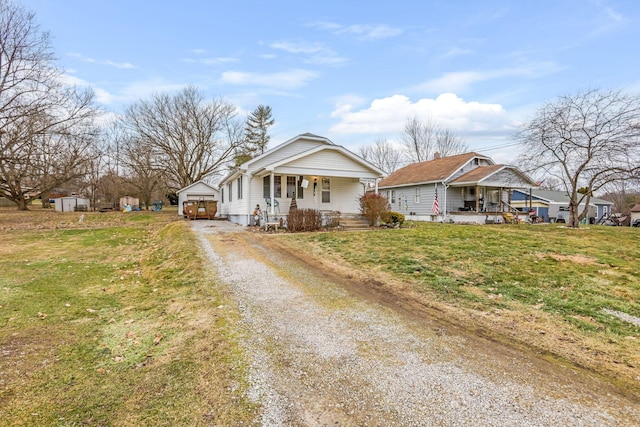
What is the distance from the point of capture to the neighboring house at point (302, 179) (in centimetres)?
1458

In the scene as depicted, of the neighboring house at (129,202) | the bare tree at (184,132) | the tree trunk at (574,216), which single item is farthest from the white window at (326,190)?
the neighboring house at (129,202)

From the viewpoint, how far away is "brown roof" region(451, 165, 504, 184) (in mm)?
20130

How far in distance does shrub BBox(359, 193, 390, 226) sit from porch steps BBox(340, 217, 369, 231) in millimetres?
296

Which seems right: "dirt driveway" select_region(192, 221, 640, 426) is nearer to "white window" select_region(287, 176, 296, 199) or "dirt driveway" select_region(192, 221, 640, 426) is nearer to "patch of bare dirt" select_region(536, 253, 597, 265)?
"patch of bare dirt" select_region(536, 253, 597, 265)

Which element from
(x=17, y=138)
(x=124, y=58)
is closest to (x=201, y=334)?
(x=124, y=58)

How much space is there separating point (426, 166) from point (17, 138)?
2719 cm

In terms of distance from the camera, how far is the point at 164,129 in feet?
95.3

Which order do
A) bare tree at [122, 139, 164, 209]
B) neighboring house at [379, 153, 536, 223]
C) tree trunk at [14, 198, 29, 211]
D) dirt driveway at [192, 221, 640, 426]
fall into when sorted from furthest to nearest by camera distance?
bare tree at [122, 139, 164, 209] → tree trunk at [14, 198, 29, 211] → neighboring house at [379, 153, 536, 223] → dirt driveway at [192, 221, 640, 426]

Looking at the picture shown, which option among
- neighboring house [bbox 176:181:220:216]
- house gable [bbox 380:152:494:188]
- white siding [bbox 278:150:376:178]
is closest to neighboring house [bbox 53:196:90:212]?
neighboring house [bbox 176:181:220:216]

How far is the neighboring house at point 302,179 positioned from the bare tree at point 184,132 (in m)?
15.0

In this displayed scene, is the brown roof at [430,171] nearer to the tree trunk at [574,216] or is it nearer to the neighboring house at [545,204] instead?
the tree trunk at [574,216]

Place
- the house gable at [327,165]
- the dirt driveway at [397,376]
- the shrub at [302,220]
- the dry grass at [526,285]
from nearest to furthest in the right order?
the dirt driveway at [397,376], the dry grass at [526,285], the shrub at [302,220], the house gable at [327,165]

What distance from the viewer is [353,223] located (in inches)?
570

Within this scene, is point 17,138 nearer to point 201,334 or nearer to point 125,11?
point 125,11
